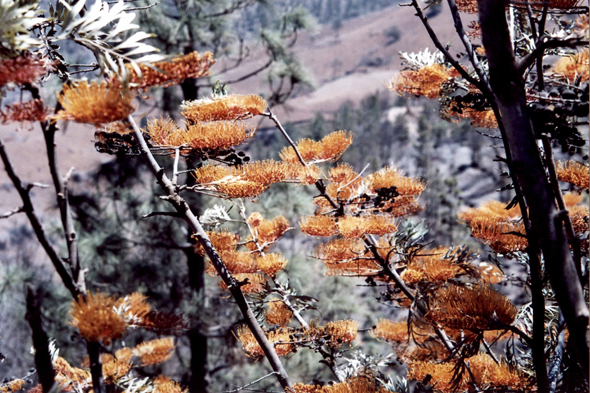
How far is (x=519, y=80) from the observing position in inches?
26.5

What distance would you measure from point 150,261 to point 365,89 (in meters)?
34.2

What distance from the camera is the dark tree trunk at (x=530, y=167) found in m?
0.67

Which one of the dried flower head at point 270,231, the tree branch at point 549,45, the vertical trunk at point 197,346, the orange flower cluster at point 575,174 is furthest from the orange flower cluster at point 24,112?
the vertical trunk at point 197,346

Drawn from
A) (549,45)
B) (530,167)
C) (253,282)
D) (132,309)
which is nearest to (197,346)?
A: (253,282)

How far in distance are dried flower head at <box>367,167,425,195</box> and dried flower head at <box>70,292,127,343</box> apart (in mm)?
1129

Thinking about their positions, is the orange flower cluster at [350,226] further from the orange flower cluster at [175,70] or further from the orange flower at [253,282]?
the orange flower cluster at [175,70]

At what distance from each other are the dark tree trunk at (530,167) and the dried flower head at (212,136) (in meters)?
0.74

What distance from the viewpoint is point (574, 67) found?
1580 mm

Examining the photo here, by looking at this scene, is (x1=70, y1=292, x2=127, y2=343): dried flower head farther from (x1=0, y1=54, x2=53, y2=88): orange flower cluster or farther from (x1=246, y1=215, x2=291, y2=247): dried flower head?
(x1=246, y1=215, x2=291, y2=247): dried flower head

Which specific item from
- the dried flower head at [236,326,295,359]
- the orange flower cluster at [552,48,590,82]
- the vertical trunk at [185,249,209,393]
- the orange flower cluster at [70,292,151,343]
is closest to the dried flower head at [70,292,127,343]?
the orange flower cluster at [70,292,151,343]

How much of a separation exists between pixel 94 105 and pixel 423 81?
1.29 m

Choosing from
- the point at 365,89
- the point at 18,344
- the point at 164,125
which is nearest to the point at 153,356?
the point at 164,125

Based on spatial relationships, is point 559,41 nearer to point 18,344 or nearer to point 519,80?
point 519,80

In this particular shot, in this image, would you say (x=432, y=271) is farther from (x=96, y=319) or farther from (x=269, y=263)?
(x=96, y=319)
